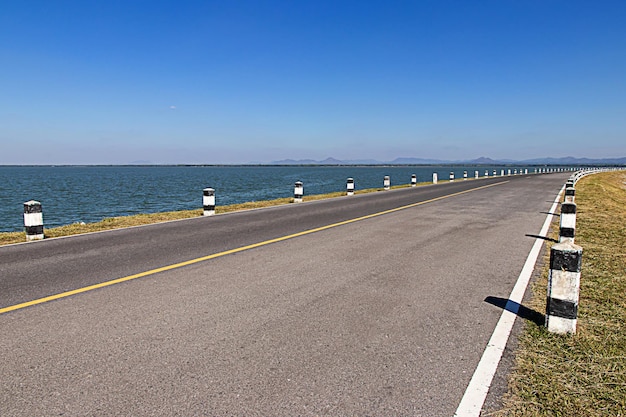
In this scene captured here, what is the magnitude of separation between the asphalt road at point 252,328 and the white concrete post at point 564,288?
577 mm

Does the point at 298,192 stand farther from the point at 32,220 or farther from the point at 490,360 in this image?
the point at 490,360

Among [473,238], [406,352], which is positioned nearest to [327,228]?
[473,238]

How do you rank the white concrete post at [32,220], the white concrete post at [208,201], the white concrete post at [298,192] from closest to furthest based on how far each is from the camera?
the white concrete post at [32,220] → the white concrete post at [208,201] → the white concrete post at [298,192]

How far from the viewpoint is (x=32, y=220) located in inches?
349

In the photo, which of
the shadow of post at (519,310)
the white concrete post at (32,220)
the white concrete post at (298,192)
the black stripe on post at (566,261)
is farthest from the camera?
the white concrete post at (298,192)

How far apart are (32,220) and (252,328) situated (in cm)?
757

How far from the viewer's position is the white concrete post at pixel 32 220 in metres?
8.85

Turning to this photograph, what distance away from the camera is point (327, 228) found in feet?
32.9

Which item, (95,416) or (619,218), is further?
(619,218)

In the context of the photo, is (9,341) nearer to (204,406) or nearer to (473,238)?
(204,406)

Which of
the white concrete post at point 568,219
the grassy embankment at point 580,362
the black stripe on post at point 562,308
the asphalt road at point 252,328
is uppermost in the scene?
the white concrete post at point 568,219

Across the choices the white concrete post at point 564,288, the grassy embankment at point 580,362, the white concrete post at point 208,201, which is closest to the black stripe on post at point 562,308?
the white concrete post at point 564,288

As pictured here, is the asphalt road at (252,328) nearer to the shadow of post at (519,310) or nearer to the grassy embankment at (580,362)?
the shadow of post at (519,310)

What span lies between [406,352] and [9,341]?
351 centimetres
